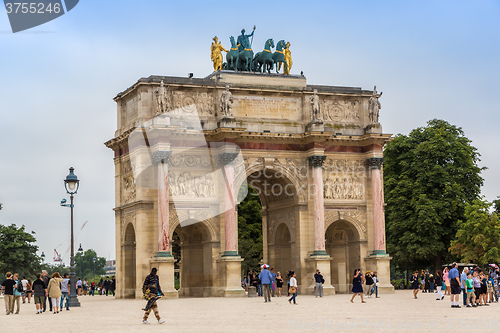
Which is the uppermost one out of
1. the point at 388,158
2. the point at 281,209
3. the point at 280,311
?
the point at 388,158

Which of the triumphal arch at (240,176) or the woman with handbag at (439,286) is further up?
the triumphal arch at (240,176)

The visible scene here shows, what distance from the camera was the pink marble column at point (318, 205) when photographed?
47781 mm

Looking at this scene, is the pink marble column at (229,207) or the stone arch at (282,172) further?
the stone arch at (282,172)

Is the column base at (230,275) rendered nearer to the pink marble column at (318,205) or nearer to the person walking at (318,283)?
the person walking at (318,283)

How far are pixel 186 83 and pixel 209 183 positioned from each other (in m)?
5.27

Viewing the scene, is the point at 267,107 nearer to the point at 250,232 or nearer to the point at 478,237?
the point at 478,237

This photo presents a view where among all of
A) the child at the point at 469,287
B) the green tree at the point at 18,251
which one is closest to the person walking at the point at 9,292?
the child at the point at 469,287

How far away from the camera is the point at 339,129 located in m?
50.0

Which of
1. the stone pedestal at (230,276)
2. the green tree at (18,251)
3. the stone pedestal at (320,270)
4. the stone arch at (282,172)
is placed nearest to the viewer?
the stone pedestal at (230,276)

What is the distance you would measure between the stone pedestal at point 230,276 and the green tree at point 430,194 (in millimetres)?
16297

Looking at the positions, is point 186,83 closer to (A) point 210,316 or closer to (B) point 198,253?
(B) point 198,253

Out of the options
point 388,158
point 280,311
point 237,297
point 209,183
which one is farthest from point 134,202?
point 388,158

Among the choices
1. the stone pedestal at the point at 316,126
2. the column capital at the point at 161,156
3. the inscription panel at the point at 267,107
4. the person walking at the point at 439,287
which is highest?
the inscription panel at the point at 267,107

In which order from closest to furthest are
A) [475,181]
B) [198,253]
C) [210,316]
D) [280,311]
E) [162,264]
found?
[210,316]
[280,311]
[162,264]
[198,253]
[475,181]
